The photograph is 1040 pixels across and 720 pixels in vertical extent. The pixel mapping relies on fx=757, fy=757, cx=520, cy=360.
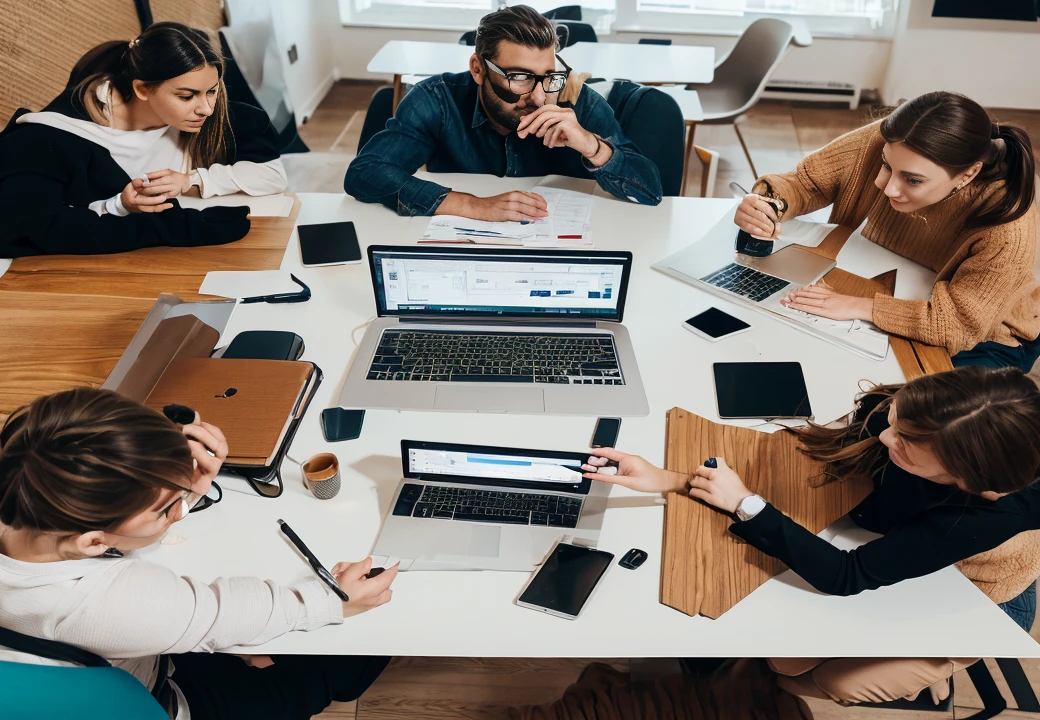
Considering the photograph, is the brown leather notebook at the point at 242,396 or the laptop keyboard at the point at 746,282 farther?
the laptop keyboard at the point at 746,282

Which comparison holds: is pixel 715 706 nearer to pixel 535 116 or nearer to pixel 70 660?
pixel 70 660

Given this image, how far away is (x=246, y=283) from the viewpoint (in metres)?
1.92

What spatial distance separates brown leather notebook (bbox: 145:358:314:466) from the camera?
4.63 ft

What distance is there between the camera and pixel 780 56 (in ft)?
12.1

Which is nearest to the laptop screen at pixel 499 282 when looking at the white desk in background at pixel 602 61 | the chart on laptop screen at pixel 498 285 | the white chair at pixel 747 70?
the chart on laptop screen at pixel 498 285

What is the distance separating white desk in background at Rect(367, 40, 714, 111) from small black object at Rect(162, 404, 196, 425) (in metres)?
2.46

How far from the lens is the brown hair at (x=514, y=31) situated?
81.5 inches

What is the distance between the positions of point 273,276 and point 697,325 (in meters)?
1.08

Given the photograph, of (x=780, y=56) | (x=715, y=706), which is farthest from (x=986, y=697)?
(x=780, y=56)

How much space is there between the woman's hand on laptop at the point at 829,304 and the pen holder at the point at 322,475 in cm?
116

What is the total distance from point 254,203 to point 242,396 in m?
0.94

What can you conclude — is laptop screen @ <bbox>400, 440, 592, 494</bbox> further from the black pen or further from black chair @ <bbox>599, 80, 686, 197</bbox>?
black chair @ <bbox>599, 80, 686, 197</bbox>

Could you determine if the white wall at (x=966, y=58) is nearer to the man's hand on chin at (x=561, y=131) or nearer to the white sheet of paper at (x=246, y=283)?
the man's hand on chin at (x=561, y=131)

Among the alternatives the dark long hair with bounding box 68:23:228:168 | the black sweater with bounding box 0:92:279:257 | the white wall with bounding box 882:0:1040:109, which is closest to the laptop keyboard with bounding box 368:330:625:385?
the black sweater with bounding box 0:92:279:257
